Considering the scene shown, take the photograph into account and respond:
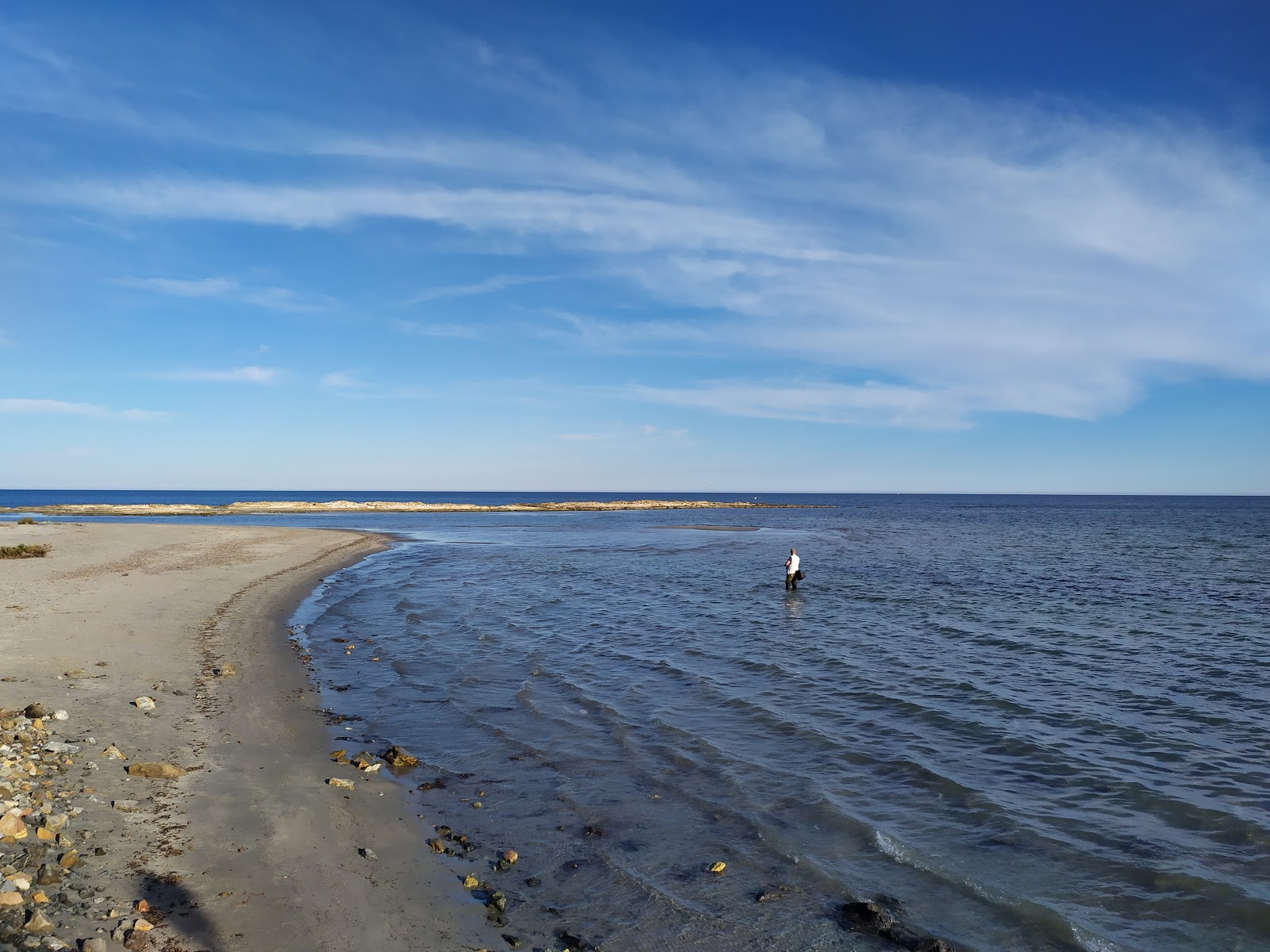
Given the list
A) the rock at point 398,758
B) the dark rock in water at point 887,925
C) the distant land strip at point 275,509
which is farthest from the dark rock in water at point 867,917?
the distant land strip at point 275,509

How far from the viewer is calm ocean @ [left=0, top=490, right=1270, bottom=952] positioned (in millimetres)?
6953

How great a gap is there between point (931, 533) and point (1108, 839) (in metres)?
63.1

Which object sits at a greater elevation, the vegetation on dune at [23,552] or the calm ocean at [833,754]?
the vegetation on dune at [23,552]

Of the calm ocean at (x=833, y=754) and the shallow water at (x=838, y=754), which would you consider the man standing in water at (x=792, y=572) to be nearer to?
the calm ocean at (x=833, y=754)

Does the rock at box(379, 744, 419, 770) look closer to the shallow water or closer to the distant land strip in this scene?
the shallow water

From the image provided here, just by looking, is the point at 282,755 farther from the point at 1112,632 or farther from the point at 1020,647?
the point at 1112,632

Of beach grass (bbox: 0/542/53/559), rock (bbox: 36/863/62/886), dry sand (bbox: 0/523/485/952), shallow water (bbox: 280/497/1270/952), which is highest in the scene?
beach grass (bbox: 0/542/53/559)

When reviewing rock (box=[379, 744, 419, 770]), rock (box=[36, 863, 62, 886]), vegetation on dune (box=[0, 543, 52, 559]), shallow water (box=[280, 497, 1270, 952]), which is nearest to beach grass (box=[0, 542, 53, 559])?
vegetation on dune (box=[0, 543, 52, 559])

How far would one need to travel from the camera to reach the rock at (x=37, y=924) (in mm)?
5273

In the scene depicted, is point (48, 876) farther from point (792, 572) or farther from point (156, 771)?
point (792, 572)

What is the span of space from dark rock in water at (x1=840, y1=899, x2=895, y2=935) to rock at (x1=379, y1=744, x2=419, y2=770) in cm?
600

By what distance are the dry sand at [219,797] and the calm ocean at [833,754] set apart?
2.43 feet

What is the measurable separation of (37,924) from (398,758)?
4925 millimetres

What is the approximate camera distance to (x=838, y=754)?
36.2ft
